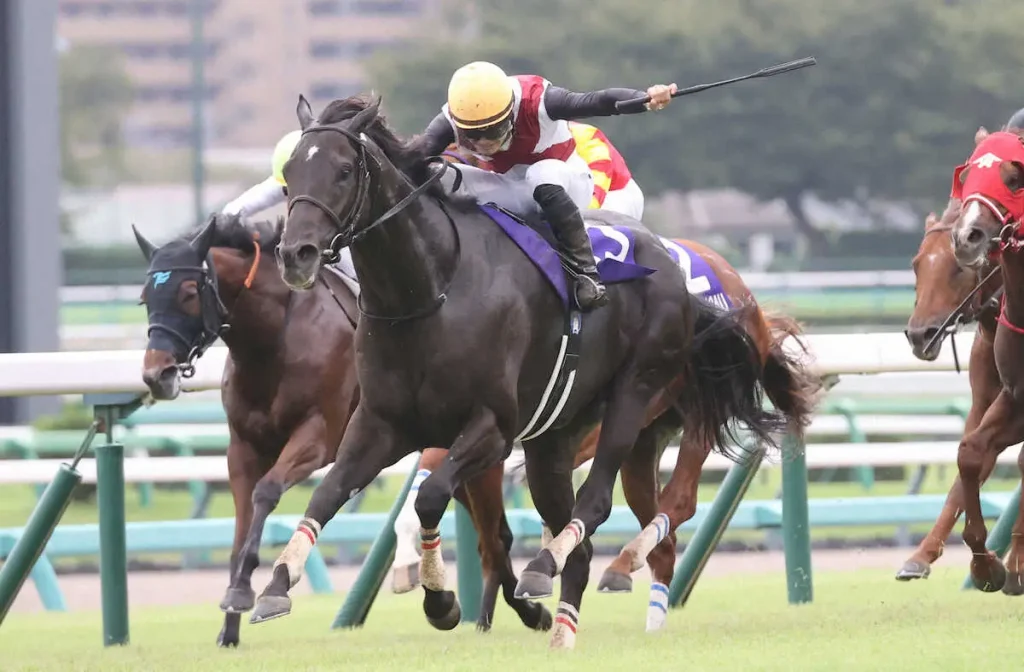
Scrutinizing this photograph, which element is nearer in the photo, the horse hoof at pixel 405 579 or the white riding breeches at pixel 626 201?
the horse hoof at pixel 405 579

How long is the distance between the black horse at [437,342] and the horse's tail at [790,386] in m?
1.04

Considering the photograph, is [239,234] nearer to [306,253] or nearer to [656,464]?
[656,464]

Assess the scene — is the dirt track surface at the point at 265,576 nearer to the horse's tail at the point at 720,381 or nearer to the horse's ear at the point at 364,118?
the horse's tail at the point at 720,381

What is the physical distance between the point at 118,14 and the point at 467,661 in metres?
57.7

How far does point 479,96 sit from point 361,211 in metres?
0.71

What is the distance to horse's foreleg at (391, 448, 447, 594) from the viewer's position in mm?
6309

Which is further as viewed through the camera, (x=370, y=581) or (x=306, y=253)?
(x=370, y=581)

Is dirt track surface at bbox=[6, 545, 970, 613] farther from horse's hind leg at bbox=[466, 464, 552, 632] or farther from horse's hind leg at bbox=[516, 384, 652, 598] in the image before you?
horse's hind leg at bbox=[516, 384, 652, 598]

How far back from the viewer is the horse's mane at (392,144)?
5.14m

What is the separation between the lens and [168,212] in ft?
151

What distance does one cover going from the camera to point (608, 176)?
7.42 meters

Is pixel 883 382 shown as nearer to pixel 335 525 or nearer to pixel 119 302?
pixel 335 525

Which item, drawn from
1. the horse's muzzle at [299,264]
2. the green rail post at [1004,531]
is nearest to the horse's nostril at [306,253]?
the horse's muzzle at [299,264]

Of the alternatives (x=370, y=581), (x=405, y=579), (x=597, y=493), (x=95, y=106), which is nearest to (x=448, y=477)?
(x=597, y=493)
